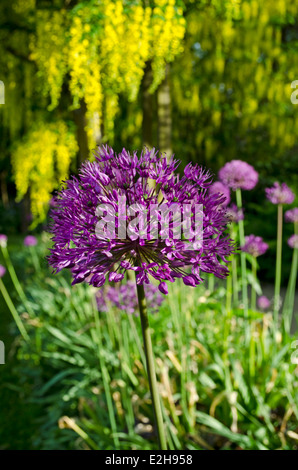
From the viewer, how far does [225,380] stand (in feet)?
7.30

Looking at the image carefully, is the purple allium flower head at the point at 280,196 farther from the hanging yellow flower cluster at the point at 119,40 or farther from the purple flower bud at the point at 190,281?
the hanging yellow flower cluster at the point at 119,40

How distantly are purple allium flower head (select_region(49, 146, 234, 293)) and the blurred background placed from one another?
2415 millimetres

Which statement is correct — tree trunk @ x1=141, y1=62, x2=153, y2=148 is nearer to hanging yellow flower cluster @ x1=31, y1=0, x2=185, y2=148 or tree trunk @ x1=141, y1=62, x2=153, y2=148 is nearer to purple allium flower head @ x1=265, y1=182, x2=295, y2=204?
hanging yellow flower cluster @ x1=31, y1=0, x2=185, y2=148

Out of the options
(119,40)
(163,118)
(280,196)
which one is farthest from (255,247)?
(163,118)

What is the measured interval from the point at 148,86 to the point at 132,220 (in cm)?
415

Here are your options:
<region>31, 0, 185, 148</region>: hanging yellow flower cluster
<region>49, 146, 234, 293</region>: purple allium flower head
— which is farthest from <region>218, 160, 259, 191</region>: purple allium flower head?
<region>31, 0, 185, 148</region>: hanging yellow flower cluster

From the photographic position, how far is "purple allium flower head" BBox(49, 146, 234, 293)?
95 centimetres

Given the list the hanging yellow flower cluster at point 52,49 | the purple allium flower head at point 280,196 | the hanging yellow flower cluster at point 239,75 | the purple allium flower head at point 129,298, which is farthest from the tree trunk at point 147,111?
the purple allium flower head at point 280,196

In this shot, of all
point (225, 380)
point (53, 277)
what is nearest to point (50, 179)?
point (53, 277)

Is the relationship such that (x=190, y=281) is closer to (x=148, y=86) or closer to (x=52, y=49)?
(x=52, y=49)

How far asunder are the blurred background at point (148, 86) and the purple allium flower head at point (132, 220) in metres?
2.42

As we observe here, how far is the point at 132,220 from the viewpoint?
957 millimetres

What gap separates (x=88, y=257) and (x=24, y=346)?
2861mm

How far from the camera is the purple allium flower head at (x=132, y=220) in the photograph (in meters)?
0.95
